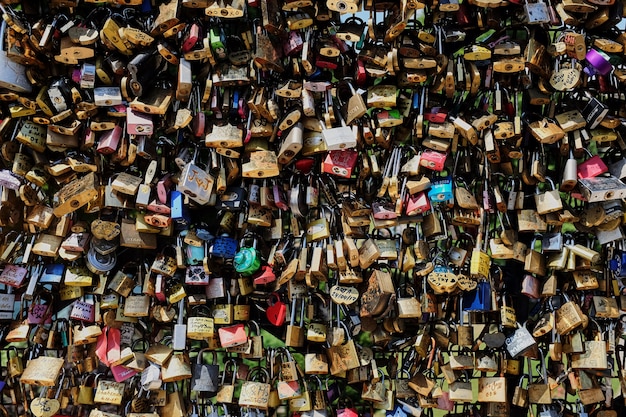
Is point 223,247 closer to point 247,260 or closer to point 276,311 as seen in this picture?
point 247,260

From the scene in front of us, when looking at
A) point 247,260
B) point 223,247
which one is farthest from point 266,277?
point 223,247

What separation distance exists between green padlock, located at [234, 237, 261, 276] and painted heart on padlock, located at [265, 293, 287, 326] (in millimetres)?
221

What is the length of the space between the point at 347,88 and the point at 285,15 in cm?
49

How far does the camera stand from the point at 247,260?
3562mm

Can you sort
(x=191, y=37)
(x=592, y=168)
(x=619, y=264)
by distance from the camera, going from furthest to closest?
1. (x=619, y=264)
2. (x=592, y=168)
3. (x=191, y=37)

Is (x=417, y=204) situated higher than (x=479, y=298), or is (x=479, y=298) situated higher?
(x=417, y=204)

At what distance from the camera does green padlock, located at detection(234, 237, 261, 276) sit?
3.55 m

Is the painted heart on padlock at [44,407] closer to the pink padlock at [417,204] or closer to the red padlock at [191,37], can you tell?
the red padlock at [191,37]

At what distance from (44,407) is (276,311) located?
1302mm

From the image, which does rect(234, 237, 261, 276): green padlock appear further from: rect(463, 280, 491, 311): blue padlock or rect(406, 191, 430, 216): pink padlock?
rect(463, 280, 491, 311): blue padlock

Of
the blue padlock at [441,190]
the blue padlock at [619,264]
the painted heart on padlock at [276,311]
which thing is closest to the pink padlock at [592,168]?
the blue padlock at [619,264]

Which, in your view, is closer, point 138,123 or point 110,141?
point 138,123

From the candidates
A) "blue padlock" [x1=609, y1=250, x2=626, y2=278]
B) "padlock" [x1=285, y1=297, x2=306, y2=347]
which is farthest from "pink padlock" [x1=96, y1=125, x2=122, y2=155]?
"blue padlock" [x1=609, y1=250, x2=626, y2=278]

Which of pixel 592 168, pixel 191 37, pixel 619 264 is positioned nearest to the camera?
pixel 191 37
